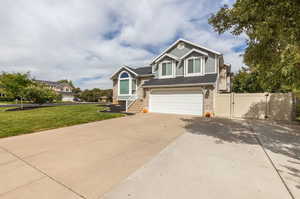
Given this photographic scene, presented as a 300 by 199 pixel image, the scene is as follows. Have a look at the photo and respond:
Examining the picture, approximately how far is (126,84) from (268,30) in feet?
48.7

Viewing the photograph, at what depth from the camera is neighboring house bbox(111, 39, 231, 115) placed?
431 inches

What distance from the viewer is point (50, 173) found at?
8.33 ft

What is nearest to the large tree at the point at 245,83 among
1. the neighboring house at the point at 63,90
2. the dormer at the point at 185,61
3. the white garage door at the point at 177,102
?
the dormer at the point at 185,61

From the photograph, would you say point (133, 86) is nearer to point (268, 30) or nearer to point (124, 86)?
point (124, 86)

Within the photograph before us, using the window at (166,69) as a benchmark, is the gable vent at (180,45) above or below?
above

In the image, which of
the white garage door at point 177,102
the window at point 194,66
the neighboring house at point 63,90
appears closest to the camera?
the white garage door at point 177,102

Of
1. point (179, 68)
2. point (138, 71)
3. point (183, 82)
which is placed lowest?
point (183, 82)

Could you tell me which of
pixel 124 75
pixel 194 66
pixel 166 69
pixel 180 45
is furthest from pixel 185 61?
pixel 124 75

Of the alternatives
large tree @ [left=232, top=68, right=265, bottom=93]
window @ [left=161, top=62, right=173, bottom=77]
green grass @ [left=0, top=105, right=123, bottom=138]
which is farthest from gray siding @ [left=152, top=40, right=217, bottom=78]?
green grass @ [left=0, top=105, right=123, bottom=138]

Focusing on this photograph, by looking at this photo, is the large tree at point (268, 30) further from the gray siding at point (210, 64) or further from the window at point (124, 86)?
the window at point (124, 86)

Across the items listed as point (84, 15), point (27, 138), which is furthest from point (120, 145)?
point (84, 15)

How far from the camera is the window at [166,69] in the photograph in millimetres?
13852

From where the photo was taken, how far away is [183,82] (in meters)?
11.6

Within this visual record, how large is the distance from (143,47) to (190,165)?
658 inches
